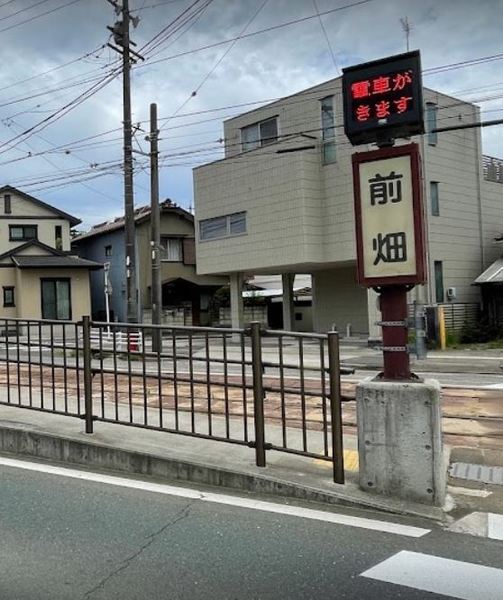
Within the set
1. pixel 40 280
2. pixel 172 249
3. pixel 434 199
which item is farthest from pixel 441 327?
pixel 40 280

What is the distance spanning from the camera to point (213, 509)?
4.80m

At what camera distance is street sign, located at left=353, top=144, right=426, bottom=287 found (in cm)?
485

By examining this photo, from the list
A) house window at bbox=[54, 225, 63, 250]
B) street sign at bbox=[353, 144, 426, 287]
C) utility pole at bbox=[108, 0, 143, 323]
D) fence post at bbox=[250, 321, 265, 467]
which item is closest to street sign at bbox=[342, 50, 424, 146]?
street sign at bbox=[353, 144, 426, 287]

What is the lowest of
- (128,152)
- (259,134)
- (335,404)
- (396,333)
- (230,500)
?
(230,500)

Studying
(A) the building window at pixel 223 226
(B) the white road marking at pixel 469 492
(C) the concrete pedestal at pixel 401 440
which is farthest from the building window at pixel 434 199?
(C) the concrete pedestal at pixel 401 440

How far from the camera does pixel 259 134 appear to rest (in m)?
26.3

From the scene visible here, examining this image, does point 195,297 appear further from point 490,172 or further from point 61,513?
point 61,513

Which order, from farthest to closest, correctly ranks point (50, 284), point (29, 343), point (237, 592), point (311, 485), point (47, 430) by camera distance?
point (50, 284), point (29, 343), point (47, 430), point (311, 485), point (237, 592)

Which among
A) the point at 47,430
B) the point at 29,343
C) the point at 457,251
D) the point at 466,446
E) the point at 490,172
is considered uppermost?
the point at 490,172

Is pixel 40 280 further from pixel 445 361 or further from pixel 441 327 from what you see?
pixel 445 361

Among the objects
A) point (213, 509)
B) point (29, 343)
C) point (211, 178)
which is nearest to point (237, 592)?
point (213, 509)

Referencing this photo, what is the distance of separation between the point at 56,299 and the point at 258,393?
3247 centimetres

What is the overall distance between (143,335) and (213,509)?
2.46m

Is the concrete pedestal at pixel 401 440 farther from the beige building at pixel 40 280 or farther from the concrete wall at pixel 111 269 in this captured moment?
the concrete wall at pixel 111 269
